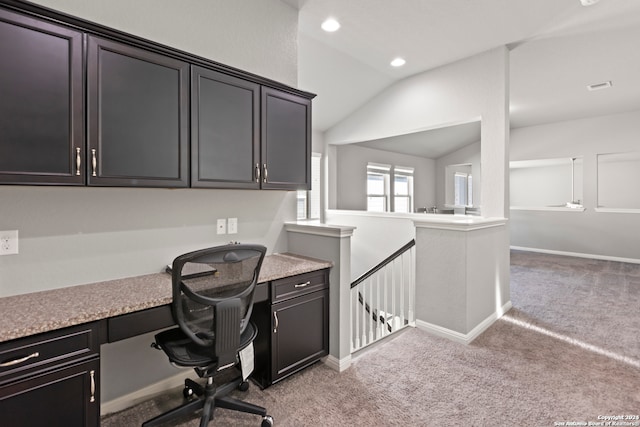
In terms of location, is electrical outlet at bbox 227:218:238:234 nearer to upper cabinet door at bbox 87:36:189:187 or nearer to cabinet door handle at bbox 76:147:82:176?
upper cabinet door at bbox 87:36:189:187

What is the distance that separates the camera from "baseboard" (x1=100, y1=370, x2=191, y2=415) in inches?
79.1

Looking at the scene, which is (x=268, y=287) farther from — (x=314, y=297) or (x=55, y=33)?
(x=55, y=33)

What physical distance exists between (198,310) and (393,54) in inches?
151

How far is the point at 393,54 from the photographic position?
160 inches

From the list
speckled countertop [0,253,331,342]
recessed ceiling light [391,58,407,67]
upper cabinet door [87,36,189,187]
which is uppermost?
recessed ceiling light [391,58,407,67]

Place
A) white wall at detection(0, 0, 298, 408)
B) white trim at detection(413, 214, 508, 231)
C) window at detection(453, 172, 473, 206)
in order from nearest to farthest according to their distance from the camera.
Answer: white wall at detection(0, 0, 298, 408), white trim at detection(413, 214, 508, 231), window at detection(453, 172, 473, 206)

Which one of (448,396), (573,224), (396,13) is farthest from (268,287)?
(573,224)

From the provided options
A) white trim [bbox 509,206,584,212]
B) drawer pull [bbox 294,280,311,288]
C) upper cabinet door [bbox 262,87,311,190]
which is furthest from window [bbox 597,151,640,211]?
drawer pull [bbox 294,280,311,288]

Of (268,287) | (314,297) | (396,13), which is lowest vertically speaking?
(314,297)

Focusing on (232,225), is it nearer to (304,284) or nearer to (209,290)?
(304,284)

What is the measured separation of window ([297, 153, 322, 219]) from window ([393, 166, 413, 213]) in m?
2.47

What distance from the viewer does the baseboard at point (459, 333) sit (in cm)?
300

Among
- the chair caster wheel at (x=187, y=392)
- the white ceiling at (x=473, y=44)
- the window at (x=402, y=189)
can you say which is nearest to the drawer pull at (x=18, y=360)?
the chair caster wheel at (x=187, y=392)

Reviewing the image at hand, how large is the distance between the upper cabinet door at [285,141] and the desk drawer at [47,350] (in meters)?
1.42
